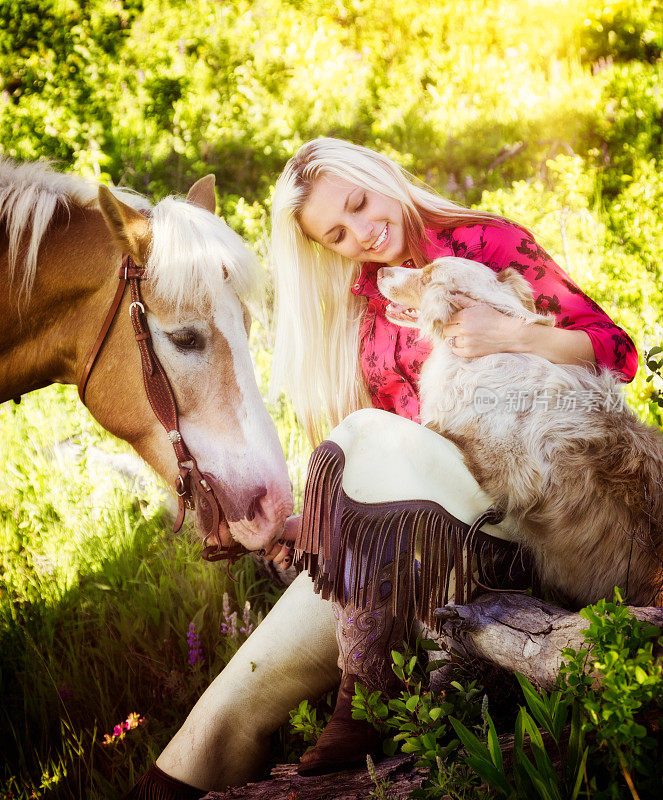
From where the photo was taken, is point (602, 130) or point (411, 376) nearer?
point (411, 376)

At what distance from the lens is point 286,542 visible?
2125mm

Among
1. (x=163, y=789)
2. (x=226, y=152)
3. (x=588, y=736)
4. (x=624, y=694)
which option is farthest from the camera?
(x=226, y=152)

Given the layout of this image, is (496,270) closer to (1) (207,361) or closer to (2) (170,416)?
(1) (207,361)

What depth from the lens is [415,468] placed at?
170cm

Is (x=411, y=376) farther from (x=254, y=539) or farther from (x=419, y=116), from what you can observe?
(x=419, y=116)

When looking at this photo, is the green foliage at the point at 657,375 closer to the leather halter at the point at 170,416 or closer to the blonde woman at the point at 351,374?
the blonde woman at the point at 351,374

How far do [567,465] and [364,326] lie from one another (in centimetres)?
116

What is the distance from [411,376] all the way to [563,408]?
2.55 feet

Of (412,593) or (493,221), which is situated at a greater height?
(493,221)

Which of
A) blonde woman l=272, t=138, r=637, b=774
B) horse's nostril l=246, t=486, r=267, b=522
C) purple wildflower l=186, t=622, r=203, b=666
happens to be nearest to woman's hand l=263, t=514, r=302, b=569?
horse's nostril l=246, t=486, r=267, b=522

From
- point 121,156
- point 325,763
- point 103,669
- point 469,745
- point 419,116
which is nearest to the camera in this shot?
point 469,745

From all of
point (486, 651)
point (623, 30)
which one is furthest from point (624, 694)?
point (623, 30)

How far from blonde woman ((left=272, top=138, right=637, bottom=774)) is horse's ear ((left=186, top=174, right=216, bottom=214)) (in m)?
0.29

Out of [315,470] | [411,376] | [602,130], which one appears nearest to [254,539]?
[315,470]
